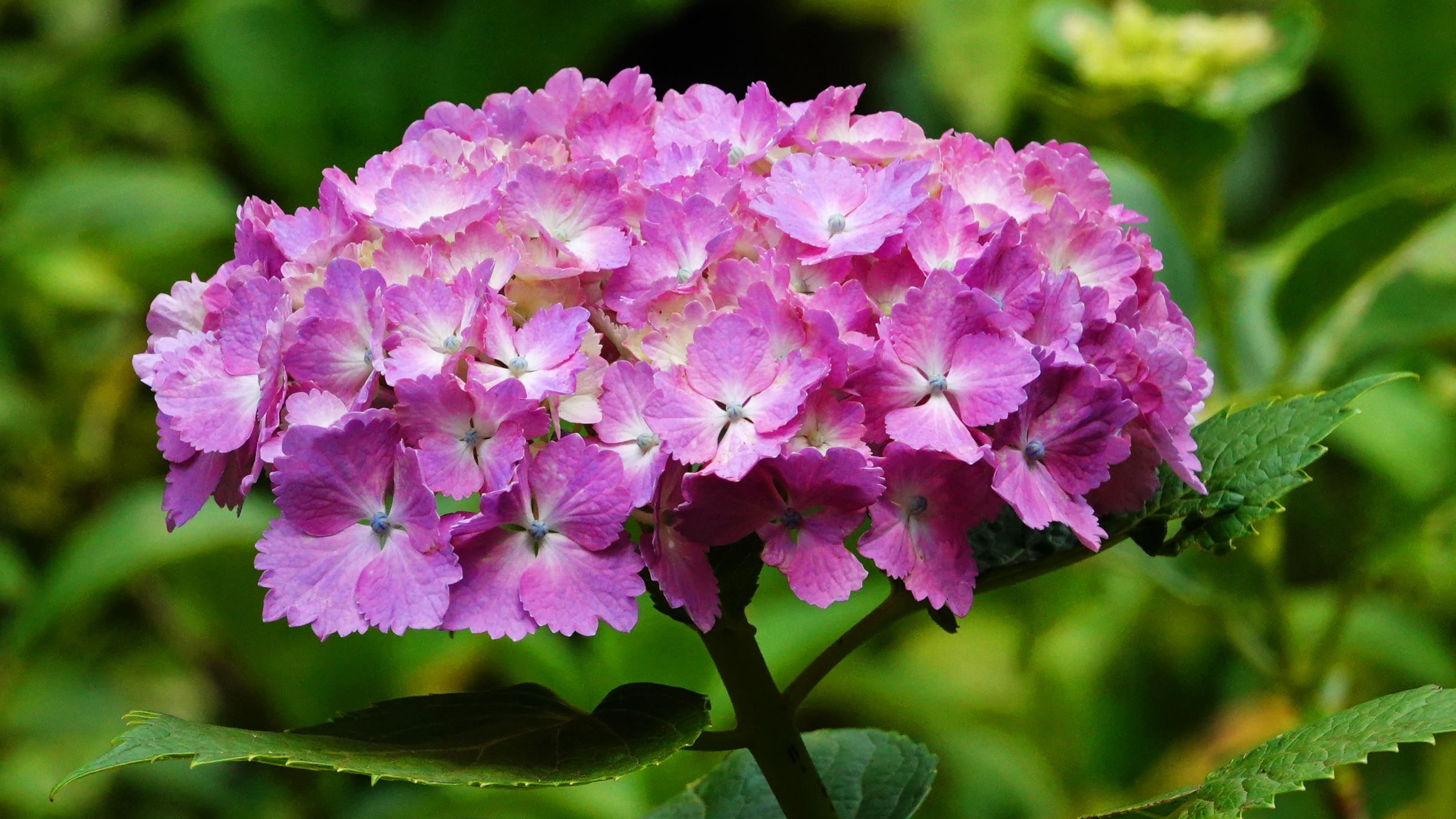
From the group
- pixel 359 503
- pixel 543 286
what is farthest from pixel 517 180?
pixel 359 503

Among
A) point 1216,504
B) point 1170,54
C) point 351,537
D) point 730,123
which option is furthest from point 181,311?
point 1170,54

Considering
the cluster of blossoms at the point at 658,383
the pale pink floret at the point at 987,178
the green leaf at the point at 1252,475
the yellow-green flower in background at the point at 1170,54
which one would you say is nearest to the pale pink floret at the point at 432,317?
the cluster of blossoms at the point at 658,383

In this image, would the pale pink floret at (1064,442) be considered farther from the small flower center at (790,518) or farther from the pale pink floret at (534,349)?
the pale pink floret at (534,349)

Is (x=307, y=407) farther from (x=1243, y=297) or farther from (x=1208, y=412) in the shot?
(x=1243, y=297)

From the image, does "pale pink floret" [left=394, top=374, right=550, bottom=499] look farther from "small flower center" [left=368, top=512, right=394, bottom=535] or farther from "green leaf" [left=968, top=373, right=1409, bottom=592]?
"green leaf" [left=968, top=373, right=1409, bottom=592]

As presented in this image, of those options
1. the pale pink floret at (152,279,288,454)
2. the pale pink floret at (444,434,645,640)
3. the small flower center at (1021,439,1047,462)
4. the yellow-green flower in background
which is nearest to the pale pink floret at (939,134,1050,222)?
the small flower center at (1021,439,1047,462)

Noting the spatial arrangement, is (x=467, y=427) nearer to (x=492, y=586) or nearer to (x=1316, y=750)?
(x=492, y=586)

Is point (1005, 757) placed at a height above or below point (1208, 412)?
below
